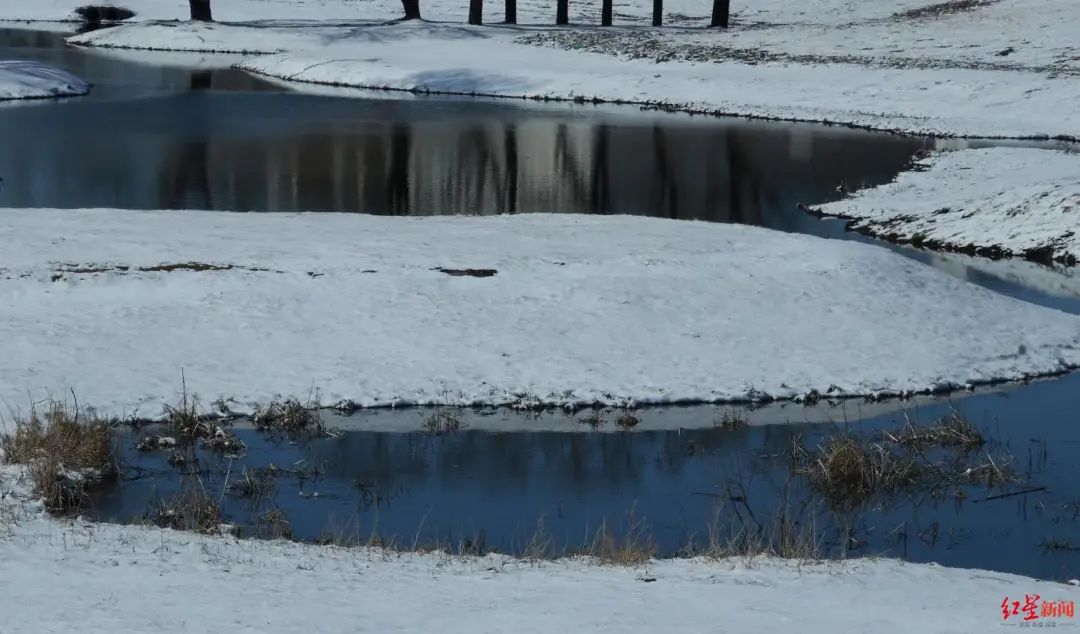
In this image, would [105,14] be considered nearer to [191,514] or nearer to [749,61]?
[749,61]

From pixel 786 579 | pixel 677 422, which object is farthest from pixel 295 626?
pixel 677 422

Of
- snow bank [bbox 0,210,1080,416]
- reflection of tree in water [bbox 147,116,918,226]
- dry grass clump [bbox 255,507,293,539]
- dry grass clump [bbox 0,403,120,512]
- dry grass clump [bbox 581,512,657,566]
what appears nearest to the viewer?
dry grass clump [bbox 581,512,657,566]

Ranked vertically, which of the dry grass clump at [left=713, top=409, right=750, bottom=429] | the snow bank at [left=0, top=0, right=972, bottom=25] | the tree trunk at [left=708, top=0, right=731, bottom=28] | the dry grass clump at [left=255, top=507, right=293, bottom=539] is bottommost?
the dry grass clump at [left=713, top=409, right=750, bottom=429]

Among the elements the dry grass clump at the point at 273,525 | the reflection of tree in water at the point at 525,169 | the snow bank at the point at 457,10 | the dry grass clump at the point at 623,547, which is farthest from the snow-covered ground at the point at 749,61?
the dry grass clump at the point at 273,525

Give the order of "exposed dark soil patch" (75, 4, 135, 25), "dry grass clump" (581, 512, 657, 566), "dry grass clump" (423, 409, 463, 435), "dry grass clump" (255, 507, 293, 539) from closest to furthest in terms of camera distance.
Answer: "dry grass clump" (581, 512, 657, 566) < "dry grass clump" (255, 507, 293, 539) < "dry grass clump" (423, 409, 463, 435) < "exposed dark soil patch" (75, 4, 135, 25)

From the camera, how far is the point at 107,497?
11977 mm

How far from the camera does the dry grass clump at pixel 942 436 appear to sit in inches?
542

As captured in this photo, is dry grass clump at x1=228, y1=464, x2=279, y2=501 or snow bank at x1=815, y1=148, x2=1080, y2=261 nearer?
dry grass clump at x1=228, y1=464, x2=279, y2=501

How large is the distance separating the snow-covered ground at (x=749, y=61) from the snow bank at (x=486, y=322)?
20.5 meters

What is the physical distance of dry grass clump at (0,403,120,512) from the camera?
37.7 ft

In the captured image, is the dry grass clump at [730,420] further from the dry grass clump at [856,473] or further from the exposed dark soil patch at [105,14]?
the exposed dark soil patch at [105,14]

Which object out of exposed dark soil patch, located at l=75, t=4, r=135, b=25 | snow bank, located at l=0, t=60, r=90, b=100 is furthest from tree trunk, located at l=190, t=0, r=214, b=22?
snow bank, located at l=0, t=60, r=90, b=100

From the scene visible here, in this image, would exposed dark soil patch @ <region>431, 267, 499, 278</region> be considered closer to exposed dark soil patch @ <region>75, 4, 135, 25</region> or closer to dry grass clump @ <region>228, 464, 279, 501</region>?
dry grass clump @ <region>228, 464, 279, 501</region>

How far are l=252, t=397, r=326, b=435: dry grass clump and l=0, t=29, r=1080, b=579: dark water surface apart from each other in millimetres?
204
